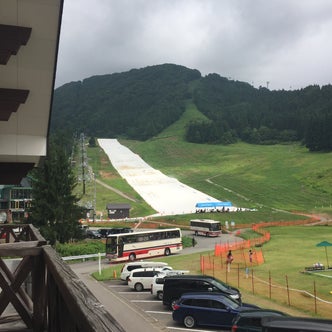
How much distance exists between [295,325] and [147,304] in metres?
12.5

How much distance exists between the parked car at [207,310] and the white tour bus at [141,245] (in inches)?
915

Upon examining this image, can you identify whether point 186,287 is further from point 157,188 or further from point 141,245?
point 157,188

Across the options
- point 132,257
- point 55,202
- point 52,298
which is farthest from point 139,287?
point 52,298

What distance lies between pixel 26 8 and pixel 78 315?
148 inches

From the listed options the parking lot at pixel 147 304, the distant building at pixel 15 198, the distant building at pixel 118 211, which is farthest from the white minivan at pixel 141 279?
the distant building at pixel 15 198

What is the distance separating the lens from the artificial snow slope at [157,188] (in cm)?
8550

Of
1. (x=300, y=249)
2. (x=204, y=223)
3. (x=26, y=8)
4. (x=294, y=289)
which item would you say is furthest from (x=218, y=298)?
(x=204, y=223)

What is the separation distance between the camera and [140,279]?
28594 millimetres

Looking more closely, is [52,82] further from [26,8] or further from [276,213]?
[276,213]

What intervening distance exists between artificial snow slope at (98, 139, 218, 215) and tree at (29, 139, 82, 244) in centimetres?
3308

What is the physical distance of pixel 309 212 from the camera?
3051 inches

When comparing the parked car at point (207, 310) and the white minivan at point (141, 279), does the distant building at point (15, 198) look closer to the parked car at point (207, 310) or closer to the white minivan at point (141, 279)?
the white minivan at point (141, 279)

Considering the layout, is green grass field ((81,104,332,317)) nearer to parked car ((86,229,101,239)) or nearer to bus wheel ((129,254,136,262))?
bus wheel ((129,254,136,262))

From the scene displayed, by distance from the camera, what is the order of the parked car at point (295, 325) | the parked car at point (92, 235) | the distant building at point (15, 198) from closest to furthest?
the parked car at point (295, 325)
the parked car at point (92, 235)
the distant building at point (15, 198)
